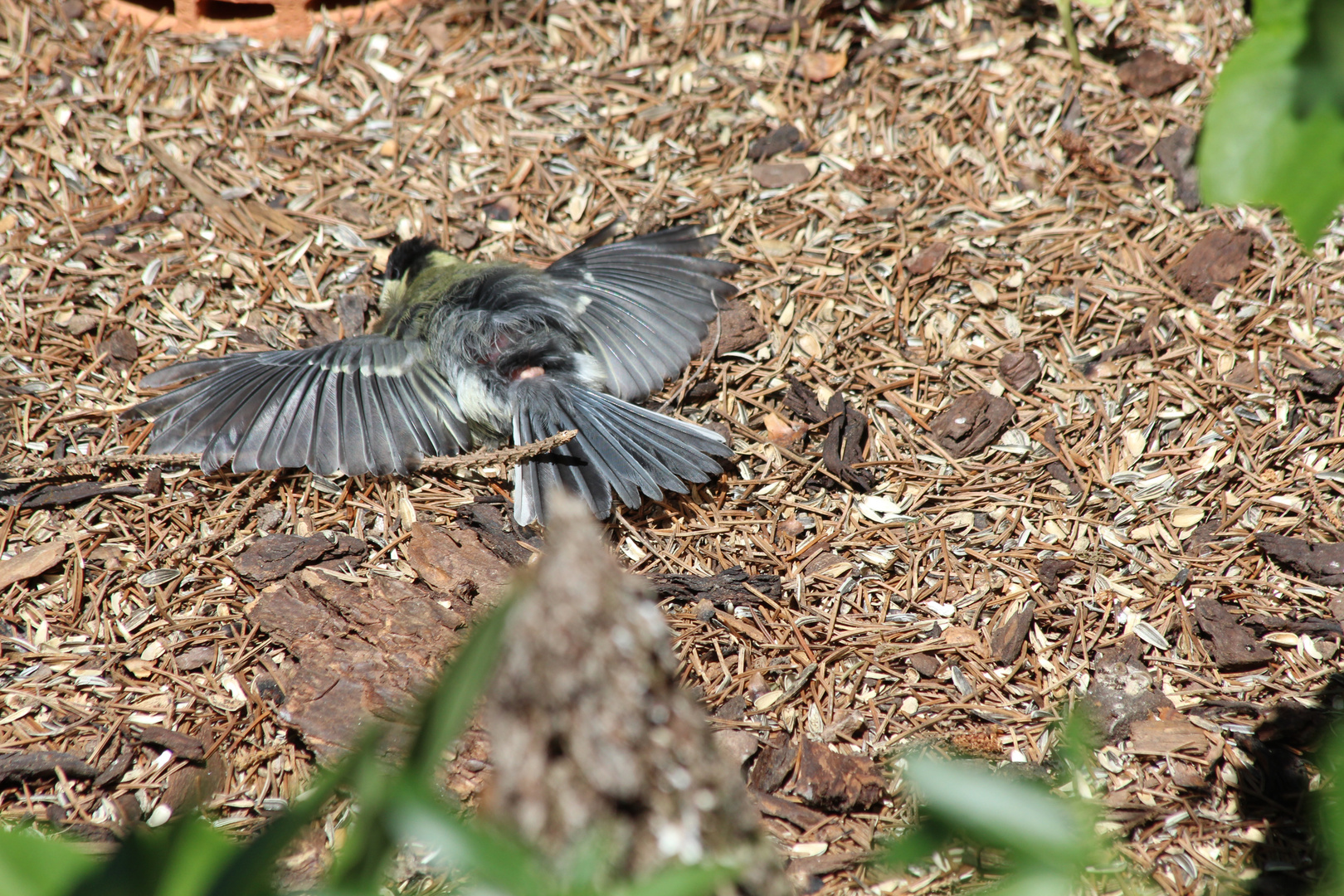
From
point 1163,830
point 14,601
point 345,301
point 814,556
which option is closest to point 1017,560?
point 814,556

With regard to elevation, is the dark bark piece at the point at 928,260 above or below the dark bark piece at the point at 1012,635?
above

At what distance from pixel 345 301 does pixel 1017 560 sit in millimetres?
2455

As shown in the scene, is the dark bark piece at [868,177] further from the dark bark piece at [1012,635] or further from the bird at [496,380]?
the dark bark piece at [1012,635]

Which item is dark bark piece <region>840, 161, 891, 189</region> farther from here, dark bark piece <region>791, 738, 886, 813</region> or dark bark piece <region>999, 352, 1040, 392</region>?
dark bark piece <region>791, 738, 886, 813</region>

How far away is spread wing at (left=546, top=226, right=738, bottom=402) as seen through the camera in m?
3.16

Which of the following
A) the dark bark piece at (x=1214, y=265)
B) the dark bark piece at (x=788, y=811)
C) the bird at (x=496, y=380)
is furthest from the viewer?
the dark bark piece at (x=1214, y=265)

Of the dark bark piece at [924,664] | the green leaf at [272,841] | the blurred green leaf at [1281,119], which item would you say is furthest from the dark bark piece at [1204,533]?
the green leaf at [272,841]

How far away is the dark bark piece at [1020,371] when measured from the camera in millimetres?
3006

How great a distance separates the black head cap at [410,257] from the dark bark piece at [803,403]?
133 centimetres

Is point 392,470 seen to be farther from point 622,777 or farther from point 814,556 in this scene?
point 622,777

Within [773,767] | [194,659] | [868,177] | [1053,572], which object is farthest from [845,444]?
[194,659]

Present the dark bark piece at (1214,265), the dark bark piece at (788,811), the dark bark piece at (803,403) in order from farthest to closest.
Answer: the dark bark piece at (1214,265) < the dark bark piece at (803,403) < the dark bark piece at (788,811)

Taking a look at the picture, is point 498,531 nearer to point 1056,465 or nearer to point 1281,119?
point 1056,465

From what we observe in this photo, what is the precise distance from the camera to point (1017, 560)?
8.65 feet
